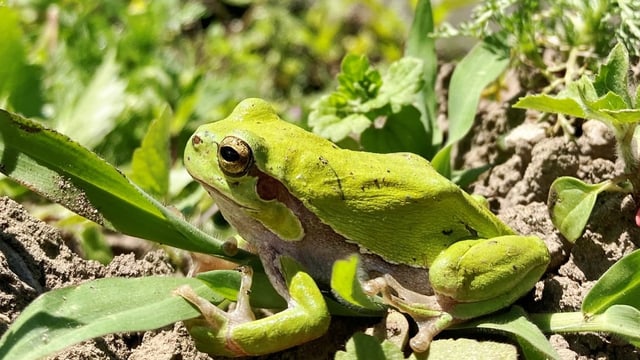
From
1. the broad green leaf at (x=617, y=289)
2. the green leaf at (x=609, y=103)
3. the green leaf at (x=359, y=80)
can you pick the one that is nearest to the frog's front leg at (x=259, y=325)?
Answer: the broad green leaf at (x=617, y=289)

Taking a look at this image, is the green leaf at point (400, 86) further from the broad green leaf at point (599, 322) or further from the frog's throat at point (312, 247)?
the broad green leaf at point (599, 322)

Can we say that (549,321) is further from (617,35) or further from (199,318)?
(617,35)

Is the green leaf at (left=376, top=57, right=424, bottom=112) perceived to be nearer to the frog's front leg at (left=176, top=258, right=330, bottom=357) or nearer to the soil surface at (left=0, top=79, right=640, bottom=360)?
the soil surface at (left=0, top=79, right=640, bottom=360)

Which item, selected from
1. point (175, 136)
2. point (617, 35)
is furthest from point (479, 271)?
point (175, 136)

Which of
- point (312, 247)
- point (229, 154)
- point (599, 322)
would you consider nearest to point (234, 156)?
point (229, 154)

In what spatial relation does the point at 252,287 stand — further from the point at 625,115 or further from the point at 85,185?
the point at 625,115

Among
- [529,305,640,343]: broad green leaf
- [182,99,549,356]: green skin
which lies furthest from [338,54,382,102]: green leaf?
[529,305,640,343]: broad green leaf
